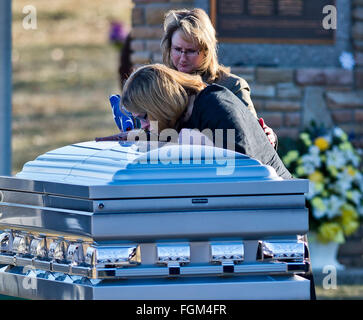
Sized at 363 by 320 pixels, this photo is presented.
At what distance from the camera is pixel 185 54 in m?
3.76

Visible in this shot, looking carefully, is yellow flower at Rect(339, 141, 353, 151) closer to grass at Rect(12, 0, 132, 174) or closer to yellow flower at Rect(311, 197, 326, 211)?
yellow flower at Rect(311, 197, 326, 211)

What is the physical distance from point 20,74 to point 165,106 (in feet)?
36.8

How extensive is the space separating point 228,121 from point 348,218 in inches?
140

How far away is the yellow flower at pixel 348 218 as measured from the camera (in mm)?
6320

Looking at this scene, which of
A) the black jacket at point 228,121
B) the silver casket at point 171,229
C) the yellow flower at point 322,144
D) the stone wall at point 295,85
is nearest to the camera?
the silver casket at point 171,229

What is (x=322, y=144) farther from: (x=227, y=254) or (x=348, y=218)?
(x=227, y=254)

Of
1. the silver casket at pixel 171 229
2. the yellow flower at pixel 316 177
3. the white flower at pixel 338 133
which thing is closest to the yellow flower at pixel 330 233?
the yellow flower at pixel 316 177

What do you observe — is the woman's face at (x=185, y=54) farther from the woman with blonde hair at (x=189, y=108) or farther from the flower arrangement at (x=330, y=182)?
the flower arrangement at (x=330, y=182)

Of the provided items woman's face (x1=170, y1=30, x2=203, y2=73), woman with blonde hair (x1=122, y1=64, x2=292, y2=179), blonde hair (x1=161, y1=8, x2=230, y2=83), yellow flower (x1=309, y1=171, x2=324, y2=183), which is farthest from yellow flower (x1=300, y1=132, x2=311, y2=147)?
woman with blonde hair (x1=122, y1=64, x2=292, y2=179)

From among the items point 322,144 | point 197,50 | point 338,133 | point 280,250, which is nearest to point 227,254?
point 280,250

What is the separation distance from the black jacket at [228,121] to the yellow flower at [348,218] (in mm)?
3273

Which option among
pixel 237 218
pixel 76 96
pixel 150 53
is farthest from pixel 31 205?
pixel 76 96

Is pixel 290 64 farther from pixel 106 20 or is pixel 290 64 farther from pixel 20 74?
pixel 106 20

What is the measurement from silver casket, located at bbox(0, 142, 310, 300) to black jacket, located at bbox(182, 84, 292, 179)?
0.11 metres
